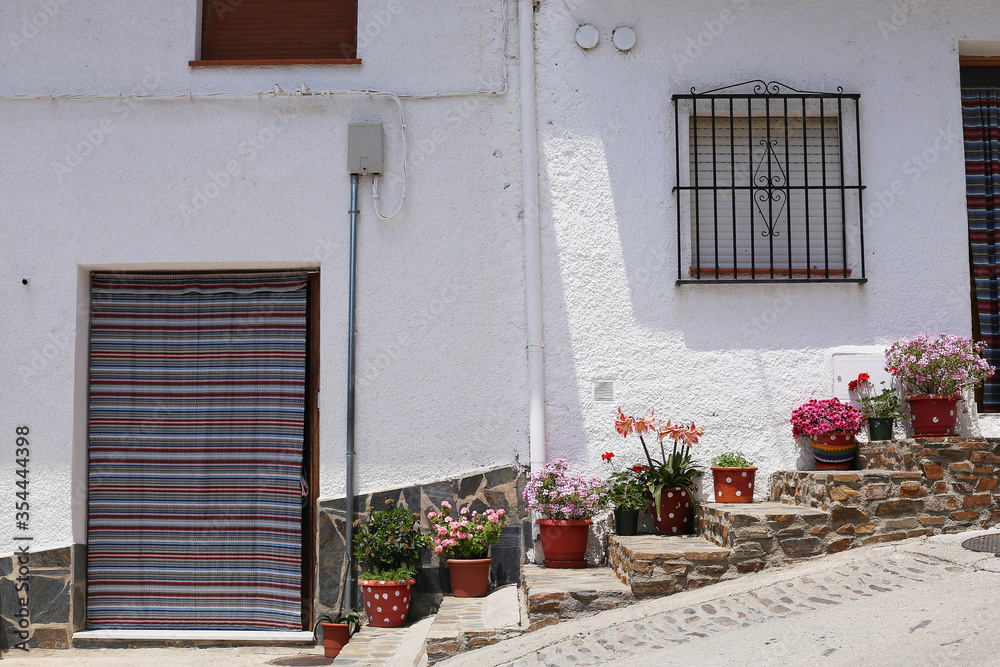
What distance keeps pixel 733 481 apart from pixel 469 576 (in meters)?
1.95

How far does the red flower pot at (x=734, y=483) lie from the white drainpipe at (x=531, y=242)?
126 cm

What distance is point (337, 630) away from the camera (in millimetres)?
5934

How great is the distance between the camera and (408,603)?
6.20m

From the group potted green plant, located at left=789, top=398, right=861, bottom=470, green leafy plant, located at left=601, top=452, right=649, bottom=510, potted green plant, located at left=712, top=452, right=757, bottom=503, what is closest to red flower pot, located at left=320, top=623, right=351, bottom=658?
green leafy plant, located at left=601, top=452, right=649, bottom=510

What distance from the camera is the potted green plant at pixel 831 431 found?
6.19 m

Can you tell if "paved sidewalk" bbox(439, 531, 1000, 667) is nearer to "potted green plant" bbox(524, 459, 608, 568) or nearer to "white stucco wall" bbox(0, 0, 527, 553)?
"potted green plant" bbox(524, 459, 608, 568)

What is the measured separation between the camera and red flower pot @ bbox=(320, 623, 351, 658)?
5930 millimetres

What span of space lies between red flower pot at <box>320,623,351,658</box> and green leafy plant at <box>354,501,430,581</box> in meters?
0.38

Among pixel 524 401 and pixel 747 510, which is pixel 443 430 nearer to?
pixel 524 401

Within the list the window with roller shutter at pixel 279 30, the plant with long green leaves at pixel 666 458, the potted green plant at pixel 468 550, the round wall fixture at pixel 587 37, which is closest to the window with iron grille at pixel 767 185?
the round wall fixture at pixel 587 37

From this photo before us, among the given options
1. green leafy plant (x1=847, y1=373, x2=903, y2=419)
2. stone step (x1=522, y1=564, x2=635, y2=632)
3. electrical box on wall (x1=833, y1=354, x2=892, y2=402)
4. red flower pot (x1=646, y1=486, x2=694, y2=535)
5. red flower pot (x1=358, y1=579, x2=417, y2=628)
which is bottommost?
red flower pot (x1=358, y1=579, x2=417, y2=628)

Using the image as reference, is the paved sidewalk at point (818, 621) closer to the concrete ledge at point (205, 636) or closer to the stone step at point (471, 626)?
the stone step at point (471, 626)

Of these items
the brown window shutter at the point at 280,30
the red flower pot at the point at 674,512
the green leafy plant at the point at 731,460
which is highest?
the brown window shutter at the point at 280,30

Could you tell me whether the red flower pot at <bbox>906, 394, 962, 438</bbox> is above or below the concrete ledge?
above
